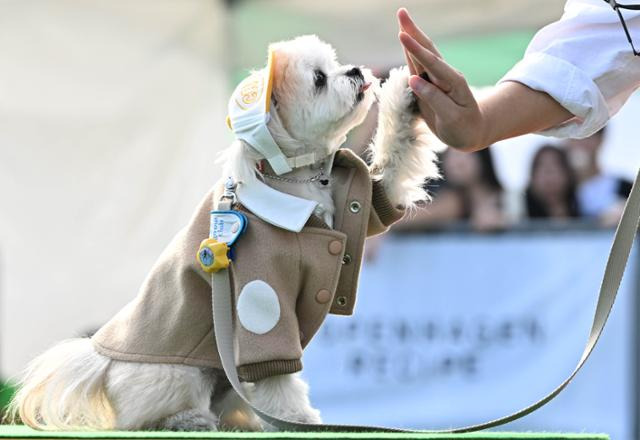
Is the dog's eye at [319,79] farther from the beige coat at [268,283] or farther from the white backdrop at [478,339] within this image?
the white backdrop at [478,339]

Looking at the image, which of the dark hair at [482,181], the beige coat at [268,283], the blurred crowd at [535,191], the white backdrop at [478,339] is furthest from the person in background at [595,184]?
the beige coat at [268,283]

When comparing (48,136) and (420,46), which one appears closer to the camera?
(420,46)

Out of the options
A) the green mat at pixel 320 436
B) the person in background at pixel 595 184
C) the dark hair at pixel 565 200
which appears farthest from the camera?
the dark hair at pixel 565 200

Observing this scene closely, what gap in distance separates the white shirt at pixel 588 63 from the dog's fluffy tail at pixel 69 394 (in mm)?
1144

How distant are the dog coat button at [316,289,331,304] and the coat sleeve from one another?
0.22 metres

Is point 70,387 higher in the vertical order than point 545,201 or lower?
lower

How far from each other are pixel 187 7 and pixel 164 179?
81 cm

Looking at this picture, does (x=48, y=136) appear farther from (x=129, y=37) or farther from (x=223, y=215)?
(x=223, y=215)

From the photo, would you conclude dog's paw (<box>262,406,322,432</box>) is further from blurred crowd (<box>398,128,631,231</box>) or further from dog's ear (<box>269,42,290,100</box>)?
blurred crowd (<box>398,128,631,231</box>)

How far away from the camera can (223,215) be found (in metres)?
2.28

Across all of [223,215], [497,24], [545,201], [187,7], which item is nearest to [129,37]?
[187,7]

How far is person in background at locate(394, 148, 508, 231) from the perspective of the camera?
4.91m

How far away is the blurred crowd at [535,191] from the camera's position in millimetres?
4836

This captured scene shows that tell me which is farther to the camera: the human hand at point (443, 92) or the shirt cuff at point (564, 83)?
the shirt cuff at point (564, 83)
